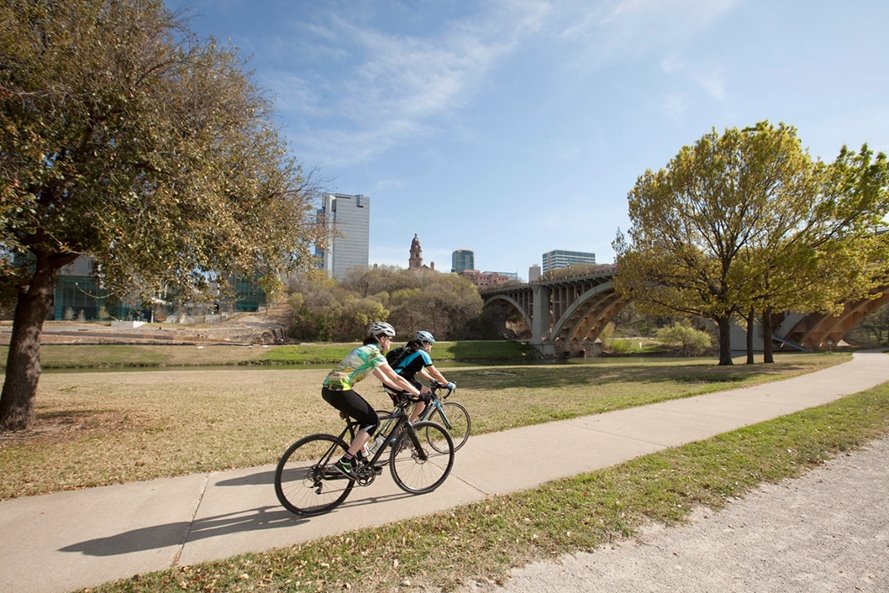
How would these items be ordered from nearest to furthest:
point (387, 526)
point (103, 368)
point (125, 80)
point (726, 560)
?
point (726, 560), point (387, 526), point (125, 80), point (103, 368)

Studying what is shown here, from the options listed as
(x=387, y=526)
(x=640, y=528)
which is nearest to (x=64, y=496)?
(x=387, y=526)

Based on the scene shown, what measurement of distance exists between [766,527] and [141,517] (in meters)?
5.67

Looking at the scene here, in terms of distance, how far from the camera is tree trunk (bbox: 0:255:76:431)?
23.9 feet

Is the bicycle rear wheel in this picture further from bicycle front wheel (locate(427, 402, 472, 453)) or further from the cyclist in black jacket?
bicycle front wheel (locate(427, 402, 472, 453))

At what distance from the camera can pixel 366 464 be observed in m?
4.55

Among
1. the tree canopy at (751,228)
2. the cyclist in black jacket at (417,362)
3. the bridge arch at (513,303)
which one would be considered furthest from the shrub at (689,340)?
the cyclist in black jacket at (417,362)

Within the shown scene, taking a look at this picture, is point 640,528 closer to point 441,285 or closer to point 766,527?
point 766,527

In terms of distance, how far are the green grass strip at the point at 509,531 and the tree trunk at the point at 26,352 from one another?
21.3 feet

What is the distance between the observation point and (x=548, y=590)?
9.87 ft

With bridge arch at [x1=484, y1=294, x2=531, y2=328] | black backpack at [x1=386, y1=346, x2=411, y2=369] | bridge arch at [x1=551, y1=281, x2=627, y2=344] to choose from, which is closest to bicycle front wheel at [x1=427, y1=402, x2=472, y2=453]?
black backpack at [x1=386, y1=346, x2=411, y2=369]

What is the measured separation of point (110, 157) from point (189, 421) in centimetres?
501

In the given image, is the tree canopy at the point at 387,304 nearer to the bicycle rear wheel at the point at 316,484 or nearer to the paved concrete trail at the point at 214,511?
the paved concrete trail at the point at 214,511

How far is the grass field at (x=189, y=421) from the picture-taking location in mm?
5516

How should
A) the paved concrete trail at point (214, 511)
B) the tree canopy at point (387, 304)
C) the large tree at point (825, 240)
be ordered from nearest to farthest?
the paved concrete trail at point (214, 511) < the large tree at point (825, 240) < the tree canopy at point (387, 304)
